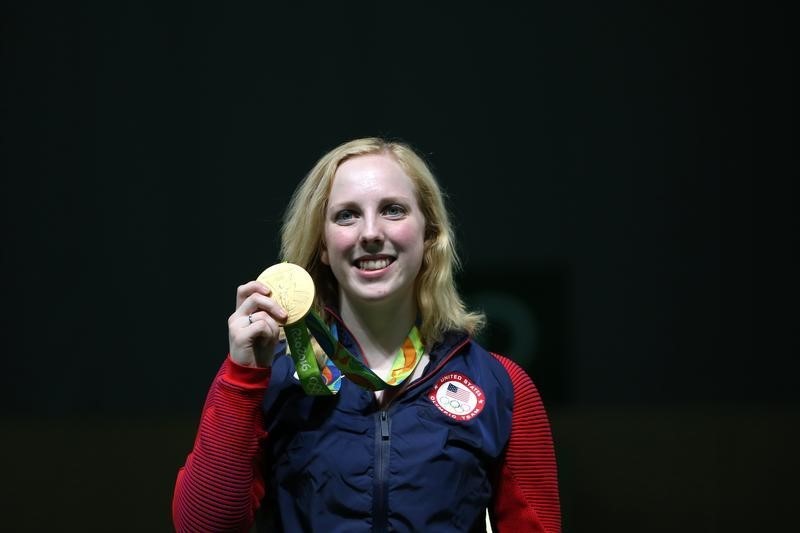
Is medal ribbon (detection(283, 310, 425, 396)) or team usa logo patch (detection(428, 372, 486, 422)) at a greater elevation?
medal ribbon (detection(283, 310, 425, 396))

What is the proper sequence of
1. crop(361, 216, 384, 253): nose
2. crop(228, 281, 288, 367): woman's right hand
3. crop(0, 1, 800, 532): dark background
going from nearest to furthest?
crop(228, 281, 288, 367): woman's right hand
crop(361, 216, 384, 253): nose
crop(0, 1, 800, 532): dark background

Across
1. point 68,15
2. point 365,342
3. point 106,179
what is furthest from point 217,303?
point 365,342

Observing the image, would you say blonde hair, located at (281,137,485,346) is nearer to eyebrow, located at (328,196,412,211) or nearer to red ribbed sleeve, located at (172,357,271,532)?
eyebrow, located at (328,196,412,211)

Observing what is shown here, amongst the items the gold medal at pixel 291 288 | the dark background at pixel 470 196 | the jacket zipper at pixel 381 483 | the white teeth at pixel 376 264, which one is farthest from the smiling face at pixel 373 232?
the dark background at pixel 470 196

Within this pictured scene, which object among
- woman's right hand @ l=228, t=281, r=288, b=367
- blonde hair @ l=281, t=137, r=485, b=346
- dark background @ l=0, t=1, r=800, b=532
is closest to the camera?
woman's right hand @ l=228, t=281, r=288, b=367

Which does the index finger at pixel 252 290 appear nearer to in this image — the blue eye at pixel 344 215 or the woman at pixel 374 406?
the woman at pixel 374 406

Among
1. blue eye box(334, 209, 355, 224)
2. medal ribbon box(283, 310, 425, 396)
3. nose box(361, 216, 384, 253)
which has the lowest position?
medal ribbon box(283, 310, 425, 396)

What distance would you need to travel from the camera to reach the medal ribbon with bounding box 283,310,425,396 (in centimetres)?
123

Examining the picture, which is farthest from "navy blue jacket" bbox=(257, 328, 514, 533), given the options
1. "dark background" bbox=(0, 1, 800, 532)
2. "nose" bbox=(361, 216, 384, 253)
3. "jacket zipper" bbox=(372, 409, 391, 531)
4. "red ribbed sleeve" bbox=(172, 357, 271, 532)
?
"dark background" bbox=(0, 1, 800, 532)

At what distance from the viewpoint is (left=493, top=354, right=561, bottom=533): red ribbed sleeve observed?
1.36 meters

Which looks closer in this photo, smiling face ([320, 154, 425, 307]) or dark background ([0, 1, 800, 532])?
smiling face ([320, 154, 425, 307])

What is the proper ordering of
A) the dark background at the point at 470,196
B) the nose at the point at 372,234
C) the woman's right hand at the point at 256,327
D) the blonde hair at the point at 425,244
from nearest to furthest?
the woman's right hand at the point at 256,327 < the nose at the point at 372,234 < the blonde hair at the point at 425,244 < the dark background at the point at 470,196

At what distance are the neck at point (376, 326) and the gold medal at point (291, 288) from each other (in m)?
0.20

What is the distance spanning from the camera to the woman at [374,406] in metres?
1.19
